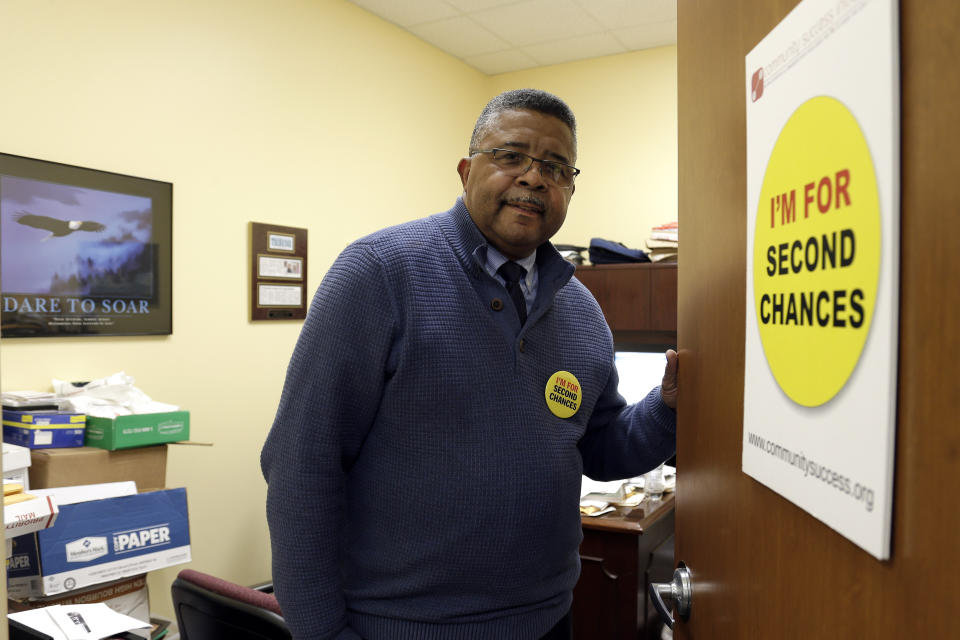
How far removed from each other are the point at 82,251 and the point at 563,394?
1935 mm

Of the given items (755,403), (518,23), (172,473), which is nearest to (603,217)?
(518,23)

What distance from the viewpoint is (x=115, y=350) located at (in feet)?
8.36

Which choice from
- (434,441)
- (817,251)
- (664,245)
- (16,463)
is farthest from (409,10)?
(817,251)

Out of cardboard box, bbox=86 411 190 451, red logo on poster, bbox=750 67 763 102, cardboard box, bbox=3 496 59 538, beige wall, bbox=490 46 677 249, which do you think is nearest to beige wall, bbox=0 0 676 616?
beige wall, bbox=490 46 677 249

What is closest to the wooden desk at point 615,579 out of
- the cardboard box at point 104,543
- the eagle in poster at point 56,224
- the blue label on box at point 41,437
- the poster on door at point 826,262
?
the cardboard box at point 104,543

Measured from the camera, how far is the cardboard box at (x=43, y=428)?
6.84ft

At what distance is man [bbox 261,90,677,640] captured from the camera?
1188mm

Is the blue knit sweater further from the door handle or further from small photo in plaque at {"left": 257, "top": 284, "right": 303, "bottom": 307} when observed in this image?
small photo in plaque at {"left": 257, "top": 284, "right": 303, "bottom": 307}

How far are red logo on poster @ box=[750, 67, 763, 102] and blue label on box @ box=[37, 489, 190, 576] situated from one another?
6.45 ft

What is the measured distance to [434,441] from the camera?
Result: 1.23 metres

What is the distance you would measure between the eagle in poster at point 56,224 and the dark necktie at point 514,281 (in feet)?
5.81

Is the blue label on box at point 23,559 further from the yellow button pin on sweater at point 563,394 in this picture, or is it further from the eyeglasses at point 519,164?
the eyeglasses at point 519,164

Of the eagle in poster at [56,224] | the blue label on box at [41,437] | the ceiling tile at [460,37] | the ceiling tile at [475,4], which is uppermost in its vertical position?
the ceiling tile at [460,37]

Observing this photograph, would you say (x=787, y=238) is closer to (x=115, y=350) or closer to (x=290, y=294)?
(x=115, y=350)
